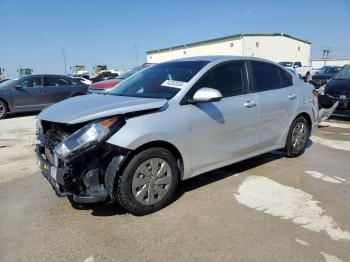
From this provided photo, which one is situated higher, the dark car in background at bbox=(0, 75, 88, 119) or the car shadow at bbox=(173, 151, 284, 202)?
the dark car in background at bbox=(0, 75, 88, 119)

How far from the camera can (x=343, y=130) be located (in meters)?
8.68

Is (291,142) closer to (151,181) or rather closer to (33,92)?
(151,181)

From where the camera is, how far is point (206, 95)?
4.12 meters

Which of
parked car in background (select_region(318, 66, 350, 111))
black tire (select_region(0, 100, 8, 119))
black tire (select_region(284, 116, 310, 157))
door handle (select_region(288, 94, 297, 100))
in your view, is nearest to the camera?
door handle (select_region(288, 94, 297, 100))

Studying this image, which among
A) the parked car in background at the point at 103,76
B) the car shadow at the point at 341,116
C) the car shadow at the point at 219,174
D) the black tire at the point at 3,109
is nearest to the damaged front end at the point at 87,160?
the car shadow at the point at 219,174

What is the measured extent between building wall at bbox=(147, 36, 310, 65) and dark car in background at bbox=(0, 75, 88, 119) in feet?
152

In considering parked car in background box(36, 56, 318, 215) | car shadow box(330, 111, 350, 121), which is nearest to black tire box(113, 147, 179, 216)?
parked car in background box(36, 56, 318, 215)

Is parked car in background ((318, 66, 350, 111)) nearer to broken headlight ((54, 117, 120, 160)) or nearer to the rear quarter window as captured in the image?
Result: the rear quarter window

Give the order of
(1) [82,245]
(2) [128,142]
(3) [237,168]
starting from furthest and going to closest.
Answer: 1. (3) [237,168]
2. (2) [128,142]
3. (1) [82,245]

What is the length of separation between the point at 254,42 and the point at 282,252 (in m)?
59.0

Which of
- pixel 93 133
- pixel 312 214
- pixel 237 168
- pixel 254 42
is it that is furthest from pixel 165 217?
pixel 254 42

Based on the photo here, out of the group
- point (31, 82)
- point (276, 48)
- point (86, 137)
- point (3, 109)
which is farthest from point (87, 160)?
point (276, 48)

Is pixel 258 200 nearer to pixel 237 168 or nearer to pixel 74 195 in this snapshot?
pixel 237 168

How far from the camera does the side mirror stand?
4.11 metres
